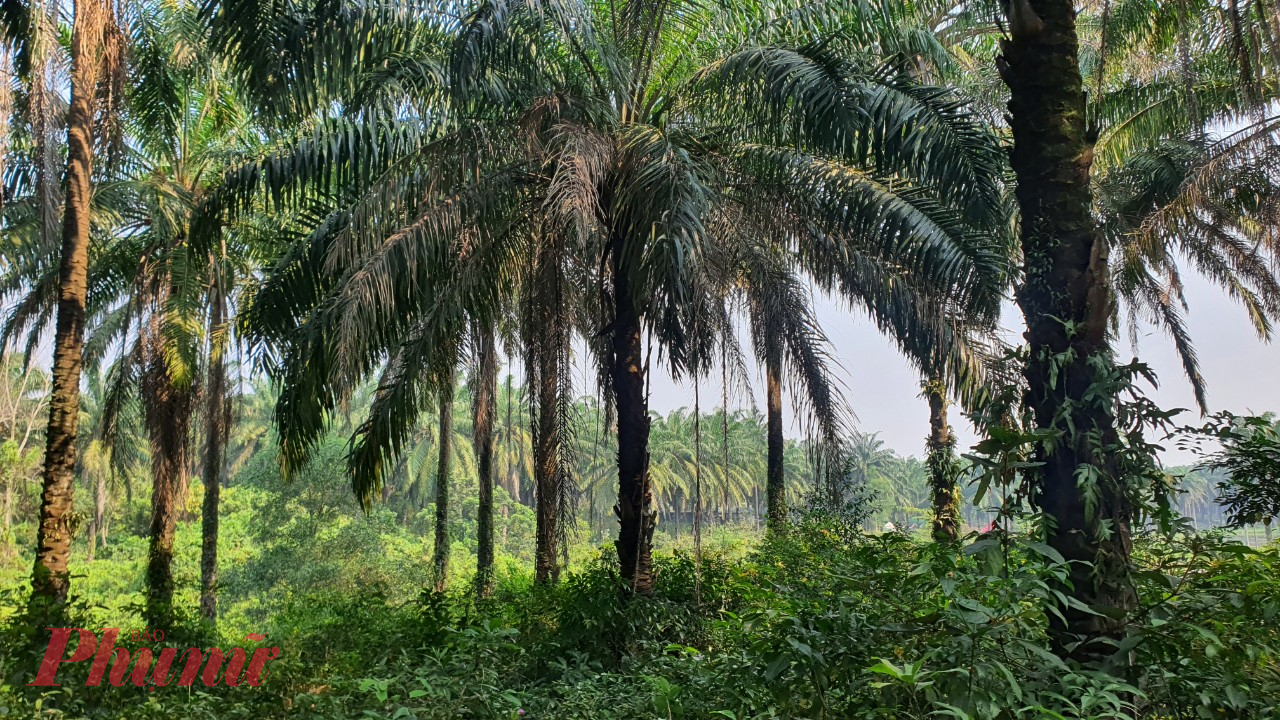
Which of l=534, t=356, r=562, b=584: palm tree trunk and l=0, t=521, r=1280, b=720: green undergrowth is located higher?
l=534, t=356, r=562, b=584: palm tree trunk

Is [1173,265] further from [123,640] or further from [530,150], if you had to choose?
[123,640]

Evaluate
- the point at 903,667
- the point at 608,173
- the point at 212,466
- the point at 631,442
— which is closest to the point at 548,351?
the point at 631,442

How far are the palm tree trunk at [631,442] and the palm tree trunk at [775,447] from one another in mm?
1841

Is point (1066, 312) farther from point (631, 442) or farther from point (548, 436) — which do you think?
point (548, 436)

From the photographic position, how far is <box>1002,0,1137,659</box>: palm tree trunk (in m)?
3.14

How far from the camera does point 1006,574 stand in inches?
107

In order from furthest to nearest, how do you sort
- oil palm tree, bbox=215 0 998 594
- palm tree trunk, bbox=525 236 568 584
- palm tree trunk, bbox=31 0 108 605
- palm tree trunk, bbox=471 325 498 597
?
palm tree trunk, bbox=471 325 498 597 < palm tree trunk, bbox=525 236 568 584 < palm tree trunk, bbox=31 0 108 605 < oil palm tree, bbox=215 0 998 594

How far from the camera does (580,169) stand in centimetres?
606

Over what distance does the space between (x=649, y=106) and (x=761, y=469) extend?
110ft

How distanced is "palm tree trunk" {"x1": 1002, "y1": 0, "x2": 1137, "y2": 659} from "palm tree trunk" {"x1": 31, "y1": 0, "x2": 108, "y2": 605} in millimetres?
7327

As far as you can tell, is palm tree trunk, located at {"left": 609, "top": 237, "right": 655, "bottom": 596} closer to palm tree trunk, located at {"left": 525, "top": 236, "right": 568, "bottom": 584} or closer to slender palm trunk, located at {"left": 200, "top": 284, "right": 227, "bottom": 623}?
palm tree trunk, located at {"left": 525, "top": 236, "right": 568, "bottom": 584}

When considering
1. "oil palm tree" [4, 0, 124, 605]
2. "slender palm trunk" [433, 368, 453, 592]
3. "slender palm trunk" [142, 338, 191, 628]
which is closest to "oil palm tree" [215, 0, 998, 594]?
"oil palm tree" [4, 0, 124, 605]

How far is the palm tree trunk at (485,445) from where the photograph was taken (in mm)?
11336

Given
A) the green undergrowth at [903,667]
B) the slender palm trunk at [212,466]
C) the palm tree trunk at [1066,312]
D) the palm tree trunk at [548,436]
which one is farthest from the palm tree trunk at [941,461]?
the slender palm trunk at [212,466]
